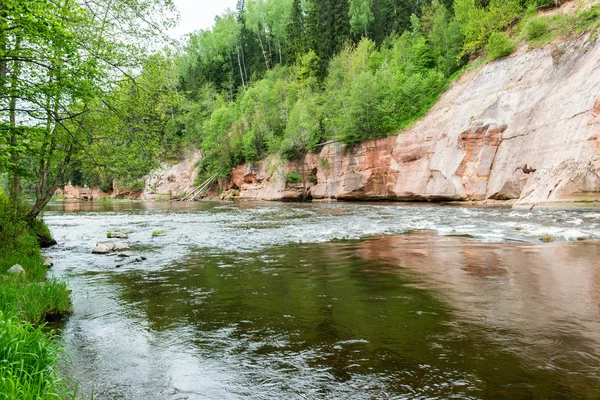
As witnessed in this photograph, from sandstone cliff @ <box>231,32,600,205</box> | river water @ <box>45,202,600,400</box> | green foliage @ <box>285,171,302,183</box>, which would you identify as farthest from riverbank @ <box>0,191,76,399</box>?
green foliage @ <box>285,171,302,183</box>

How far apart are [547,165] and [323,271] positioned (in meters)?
20.0

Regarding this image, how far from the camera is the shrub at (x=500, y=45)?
31.7 meters

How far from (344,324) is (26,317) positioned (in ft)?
14.7

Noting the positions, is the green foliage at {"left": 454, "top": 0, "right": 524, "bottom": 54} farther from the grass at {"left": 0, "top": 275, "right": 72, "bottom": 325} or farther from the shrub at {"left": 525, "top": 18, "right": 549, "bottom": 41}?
the grass at {"left": 0, "top": 275, "right": 72, "bottom": 325}

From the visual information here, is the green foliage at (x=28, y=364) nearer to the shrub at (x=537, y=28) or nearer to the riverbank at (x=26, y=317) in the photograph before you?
the riverbank at (x=26, y=317)

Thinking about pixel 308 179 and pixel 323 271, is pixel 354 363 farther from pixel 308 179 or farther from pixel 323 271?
pixel 308 179

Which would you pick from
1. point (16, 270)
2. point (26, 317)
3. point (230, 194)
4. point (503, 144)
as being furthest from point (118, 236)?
point (230, 194)

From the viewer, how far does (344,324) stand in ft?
16.9

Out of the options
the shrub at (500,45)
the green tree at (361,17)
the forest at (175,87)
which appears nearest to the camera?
the forest at (175,87)

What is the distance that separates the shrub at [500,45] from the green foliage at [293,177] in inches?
1011

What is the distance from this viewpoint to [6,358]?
293 cm

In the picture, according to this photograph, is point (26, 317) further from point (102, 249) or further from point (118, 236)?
point (118, 236)

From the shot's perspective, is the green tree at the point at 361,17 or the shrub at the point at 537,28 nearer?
the shrub at the point at 537,28

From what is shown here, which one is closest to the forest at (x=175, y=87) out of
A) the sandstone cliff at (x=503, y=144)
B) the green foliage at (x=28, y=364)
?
the green foliage at (x=28, y=364)
